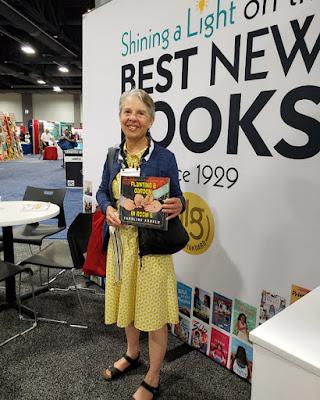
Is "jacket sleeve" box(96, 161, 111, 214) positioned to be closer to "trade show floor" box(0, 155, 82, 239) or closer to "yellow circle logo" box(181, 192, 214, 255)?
"yellow circle logo" box(181, 192, 214, 255)

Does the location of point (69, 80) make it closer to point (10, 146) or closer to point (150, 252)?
point (10, 146)

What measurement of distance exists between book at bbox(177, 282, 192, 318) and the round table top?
1096 millimetres

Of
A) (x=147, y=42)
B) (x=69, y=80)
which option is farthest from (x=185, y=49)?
(x=69, y=80)

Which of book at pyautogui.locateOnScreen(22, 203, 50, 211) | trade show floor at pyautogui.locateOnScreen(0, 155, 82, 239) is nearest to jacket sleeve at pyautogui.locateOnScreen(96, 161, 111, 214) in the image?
book at pyautogui.locateOnScreen(22, 203, 50, 211)

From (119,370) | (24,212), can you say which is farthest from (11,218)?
(119,370)

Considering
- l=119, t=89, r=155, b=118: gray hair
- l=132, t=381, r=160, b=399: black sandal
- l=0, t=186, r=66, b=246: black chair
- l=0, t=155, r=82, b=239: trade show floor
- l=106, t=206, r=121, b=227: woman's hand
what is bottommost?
l=132, t=381, r=160, b=399: black sandal

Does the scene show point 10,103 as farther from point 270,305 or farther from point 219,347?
point 270,305

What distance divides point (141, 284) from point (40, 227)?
2123mm

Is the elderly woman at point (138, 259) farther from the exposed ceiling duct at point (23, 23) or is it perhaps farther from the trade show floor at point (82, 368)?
the exposed ceiling duct at point (23, 23)

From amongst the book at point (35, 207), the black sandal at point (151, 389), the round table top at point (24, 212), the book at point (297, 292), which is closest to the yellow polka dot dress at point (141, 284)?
the black sandal at point (151, 389)

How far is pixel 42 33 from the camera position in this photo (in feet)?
25.7

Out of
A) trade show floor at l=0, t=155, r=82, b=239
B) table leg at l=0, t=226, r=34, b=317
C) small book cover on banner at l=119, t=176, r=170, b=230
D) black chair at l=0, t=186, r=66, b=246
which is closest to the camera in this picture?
small book cover on banner at l=119, t=176, r=170, b=230

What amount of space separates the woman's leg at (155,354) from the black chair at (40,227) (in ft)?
5.44

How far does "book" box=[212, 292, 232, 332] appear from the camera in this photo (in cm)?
204
